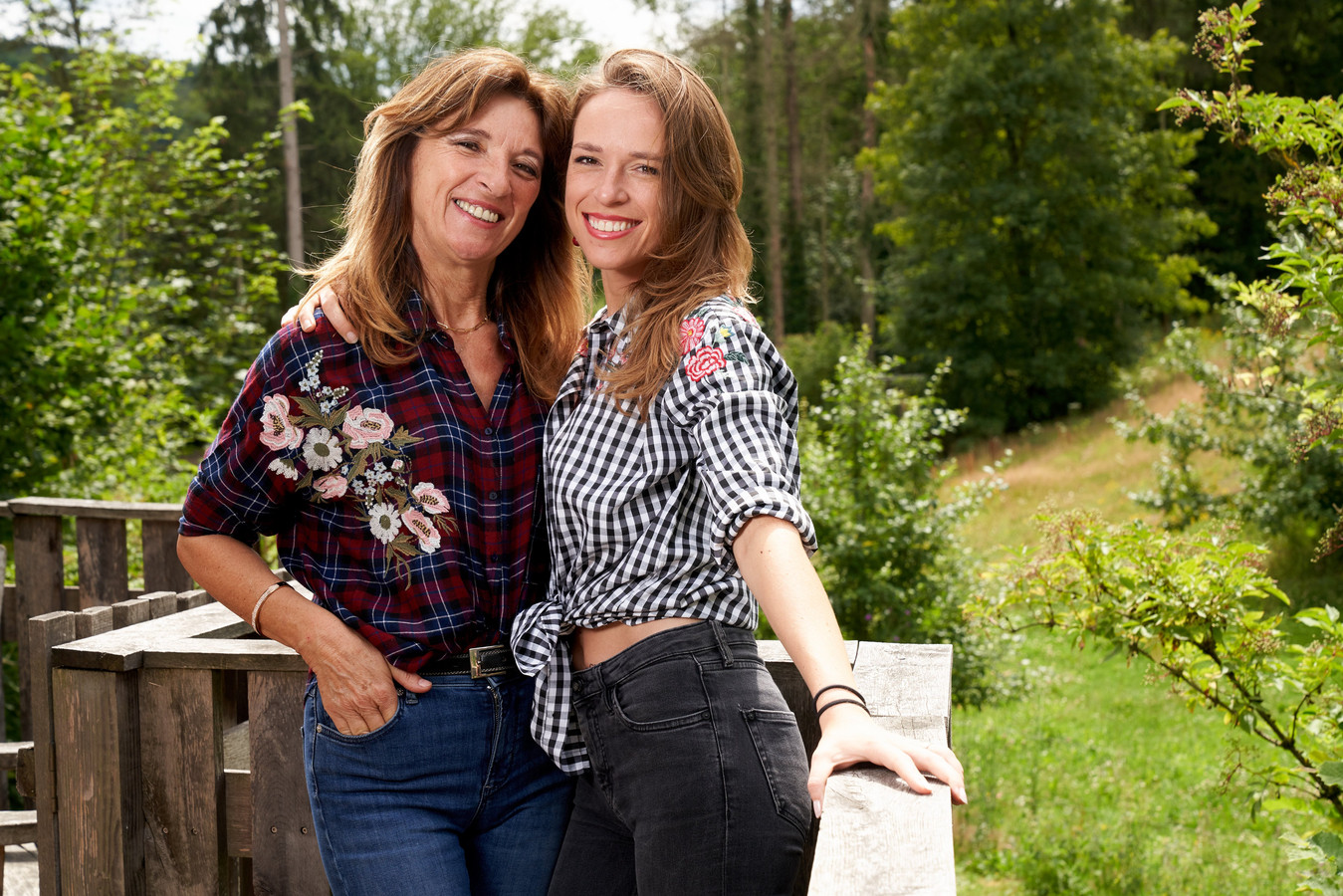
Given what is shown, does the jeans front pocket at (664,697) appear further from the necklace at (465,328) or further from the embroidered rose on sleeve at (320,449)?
the necklace at (465,328)

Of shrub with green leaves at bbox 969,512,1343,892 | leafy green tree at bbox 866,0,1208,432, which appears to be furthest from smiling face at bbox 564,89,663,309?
leafy green tree at bbox 866,0,1208,432

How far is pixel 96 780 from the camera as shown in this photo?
2.03m

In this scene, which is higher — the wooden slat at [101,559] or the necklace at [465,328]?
the necklace at [465,328]

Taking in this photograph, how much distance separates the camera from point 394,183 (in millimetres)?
2057

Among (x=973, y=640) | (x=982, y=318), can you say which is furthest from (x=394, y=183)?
(x=982, y=318)

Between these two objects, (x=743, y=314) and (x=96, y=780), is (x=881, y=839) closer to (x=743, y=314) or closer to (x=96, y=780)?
(x=743, y=314)

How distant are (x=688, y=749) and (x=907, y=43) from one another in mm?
25672

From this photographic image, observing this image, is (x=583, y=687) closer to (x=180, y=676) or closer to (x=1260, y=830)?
(x=180, y=676)

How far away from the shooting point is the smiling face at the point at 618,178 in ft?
6.11

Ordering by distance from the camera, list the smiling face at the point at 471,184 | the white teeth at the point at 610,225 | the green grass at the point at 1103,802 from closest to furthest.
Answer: the white teeth at the point at 610,225 < the smiling face at the point at 471,184 < the green grass at the point at 1103,802

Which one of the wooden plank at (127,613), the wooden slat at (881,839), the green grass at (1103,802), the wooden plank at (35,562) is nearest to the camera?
the wooden slat at (881,839)

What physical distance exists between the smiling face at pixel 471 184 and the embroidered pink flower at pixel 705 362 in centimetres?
58

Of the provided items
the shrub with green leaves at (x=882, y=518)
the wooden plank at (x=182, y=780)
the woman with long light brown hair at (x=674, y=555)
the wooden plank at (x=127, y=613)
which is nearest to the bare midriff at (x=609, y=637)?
the woman with long light brown hair at (x=674, y=555)

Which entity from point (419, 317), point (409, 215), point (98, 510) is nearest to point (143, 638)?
point (419, 317)
